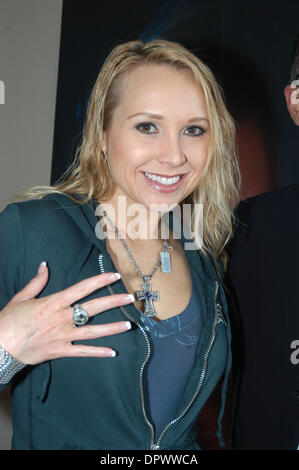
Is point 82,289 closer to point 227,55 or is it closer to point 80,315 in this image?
point 80,315

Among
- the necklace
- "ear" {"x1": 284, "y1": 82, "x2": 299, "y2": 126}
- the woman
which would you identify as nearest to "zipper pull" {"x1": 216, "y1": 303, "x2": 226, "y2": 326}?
the woman

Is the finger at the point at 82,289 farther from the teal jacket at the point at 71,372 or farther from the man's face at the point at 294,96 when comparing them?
the man's face at the point at 294,96

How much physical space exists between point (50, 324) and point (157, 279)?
462 mm

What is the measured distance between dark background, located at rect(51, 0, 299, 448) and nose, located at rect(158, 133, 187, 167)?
1.73 feet

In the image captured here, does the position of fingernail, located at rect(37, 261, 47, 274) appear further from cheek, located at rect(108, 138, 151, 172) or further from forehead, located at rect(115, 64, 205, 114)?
forehead, located at rect(115, 64, 205, 114)

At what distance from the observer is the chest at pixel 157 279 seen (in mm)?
1339

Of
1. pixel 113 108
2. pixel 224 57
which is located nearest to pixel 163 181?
pixel 113 108

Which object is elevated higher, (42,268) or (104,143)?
(104,143)

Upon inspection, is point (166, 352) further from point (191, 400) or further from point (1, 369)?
point (1, 369)

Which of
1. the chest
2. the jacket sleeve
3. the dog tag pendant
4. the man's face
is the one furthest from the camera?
the man's face

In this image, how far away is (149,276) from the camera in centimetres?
141

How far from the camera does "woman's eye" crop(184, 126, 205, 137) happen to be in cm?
136
